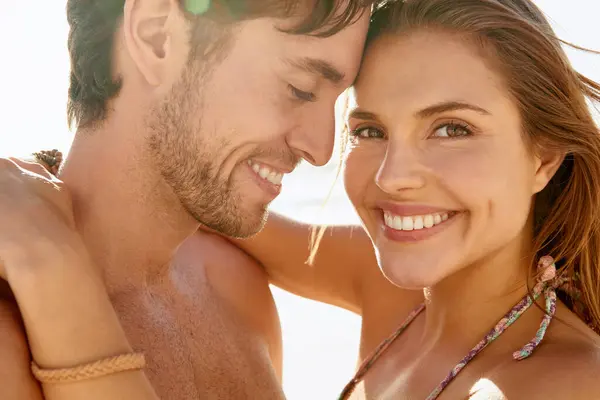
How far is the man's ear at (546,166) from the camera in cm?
250

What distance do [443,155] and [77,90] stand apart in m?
1.15

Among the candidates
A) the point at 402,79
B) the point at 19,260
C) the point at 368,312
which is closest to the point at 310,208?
the point at 368,312

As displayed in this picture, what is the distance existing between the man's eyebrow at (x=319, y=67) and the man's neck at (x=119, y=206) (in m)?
0.53

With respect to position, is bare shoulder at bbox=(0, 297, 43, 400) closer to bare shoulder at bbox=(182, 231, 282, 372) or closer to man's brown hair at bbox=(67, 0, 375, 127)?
man's brown hair at bbox=(67, 0, 375, 127)

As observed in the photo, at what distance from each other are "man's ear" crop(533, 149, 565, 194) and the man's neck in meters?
1.16

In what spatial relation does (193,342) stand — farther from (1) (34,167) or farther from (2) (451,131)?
(2) (451,131)

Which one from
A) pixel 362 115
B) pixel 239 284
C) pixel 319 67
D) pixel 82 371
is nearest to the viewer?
pixel 82 371

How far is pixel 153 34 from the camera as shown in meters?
2.20

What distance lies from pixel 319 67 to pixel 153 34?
0.50 m

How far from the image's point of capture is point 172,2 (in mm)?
2174

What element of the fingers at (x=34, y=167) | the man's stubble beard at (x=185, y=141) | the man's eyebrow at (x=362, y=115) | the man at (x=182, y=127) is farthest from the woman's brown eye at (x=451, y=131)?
the fingers at (x=34, y=167)

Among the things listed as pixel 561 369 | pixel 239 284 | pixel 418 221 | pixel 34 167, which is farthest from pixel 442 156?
pixel 34 167

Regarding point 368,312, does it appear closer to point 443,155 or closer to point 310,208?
point 443,155

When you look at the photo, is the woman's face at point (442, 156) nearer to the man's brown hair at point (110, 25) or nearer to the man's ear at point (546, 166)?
the man's ear at point (546, 166)
